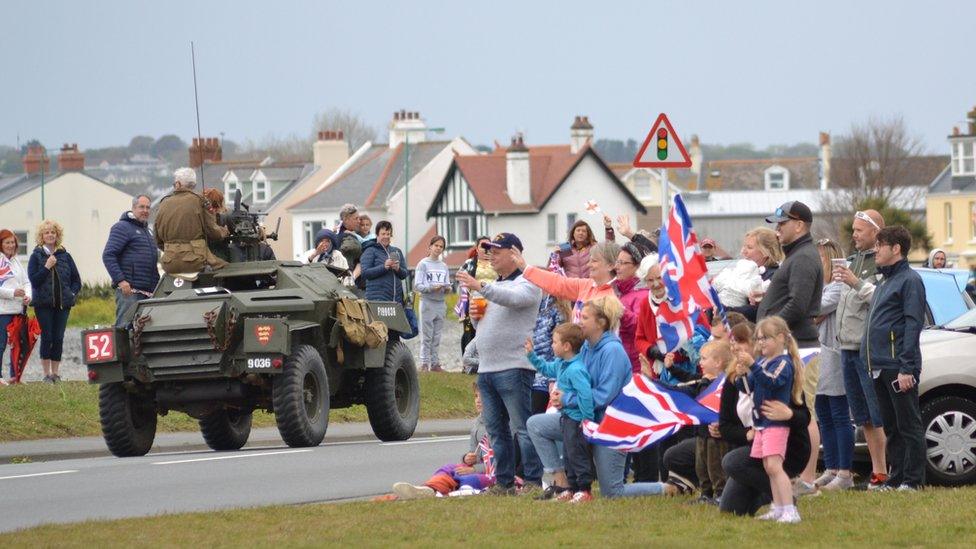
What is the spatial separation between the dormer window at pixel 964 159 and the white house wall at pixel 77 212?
43.9 meters

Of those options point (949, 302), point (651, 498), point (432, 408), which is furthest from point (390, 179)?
point (651, 498)

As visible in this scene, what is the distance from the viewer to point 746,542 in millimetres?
10023

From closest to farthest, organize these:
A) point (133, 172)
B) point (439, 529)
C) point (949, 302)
Answer: 1. point (439, 529)
2. point (949, 302)
3. point (133, 172)

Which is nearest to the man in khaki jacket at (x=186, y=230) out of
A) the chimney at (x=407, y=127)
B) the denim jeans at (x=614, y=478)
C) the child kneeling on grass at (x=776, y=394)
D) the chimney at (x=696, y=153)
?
the denim jeans at (x=614, y=478)

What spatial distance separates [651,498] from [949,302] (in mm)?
6961

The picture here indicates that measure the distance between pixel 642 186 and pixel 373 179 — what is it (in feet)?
128

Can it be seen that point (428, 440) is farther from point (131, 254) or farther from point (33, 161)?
point (33, 161)

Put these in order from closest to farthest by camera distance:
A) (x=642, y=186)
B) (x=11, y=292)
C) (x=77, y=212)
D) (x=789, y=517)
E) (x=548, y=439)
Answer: (x=789, y=517), (x=548, y=439), (x=11, y=292), (x=77, y=212), (x=642, y=186)

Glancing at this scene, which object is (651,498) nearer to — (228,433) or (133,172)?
(228,433)

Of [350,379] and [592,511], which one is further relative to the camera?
[350,379]

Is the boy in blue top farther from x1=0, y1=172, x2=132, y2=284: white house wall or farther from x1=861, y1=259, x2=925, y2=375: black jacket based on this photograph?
x1=0, y1=172, x2=132, y2=284: white house wall

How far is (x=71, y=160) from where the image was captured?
98750 mm

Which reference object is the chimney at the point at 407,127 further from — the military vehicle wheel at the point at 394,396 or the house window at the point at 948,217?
the military vehicle wheel at the point at 394,396

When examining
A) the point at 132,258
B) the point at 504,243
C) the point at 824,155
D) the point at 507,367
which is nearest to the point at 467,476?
the point at 507,367
